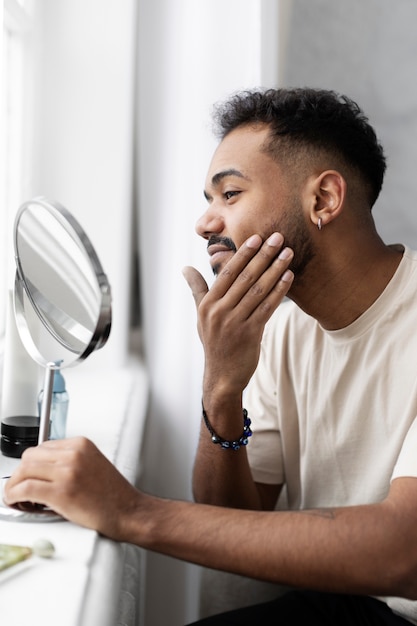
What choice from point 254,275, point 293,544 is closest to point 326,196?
point 254,275

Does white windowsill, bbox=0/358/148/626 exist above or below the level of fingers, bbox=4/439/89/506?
below

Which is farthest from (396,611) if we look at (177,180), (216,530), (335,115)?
(177,180)

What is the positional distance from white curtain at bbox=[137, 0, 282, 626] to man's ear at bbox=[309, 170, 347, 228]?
1.13 ft

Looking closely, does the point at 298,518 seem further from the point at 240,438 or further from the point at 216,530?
the point at 240,438

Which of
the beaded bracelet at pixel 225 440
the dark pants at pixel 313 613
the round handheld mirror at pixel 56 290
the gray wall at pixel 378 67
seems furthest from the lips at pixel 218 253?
the gray wall at pixel 378 67

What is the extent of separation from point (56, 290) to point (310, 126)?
578 millimetres

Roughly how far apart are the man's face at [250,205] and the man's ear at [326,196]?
22 mm

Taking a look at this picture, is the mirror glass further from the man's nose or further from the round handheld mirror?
the man's nose

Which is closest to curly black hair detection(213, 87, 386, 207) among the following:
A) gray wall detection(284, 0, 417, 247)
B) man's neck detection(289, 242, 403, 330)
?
man's neck detection(289, 242, 403, 330)

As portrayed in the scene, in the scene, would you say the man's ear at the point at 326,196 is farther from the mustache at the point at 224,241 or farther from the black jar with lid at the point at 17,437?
the black jar with lid at the point at 17,437

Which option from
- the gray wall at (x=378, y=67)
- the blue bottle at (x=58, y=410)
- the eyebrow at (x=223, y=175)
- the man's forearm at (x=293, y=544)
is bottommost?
the man's forearm at (x=293, y=544)

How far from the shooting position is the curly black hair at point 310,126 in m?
1.30

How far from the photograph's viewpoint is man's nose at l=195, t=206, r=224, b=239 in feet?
4.22

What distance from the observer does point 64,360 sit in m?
0.92
